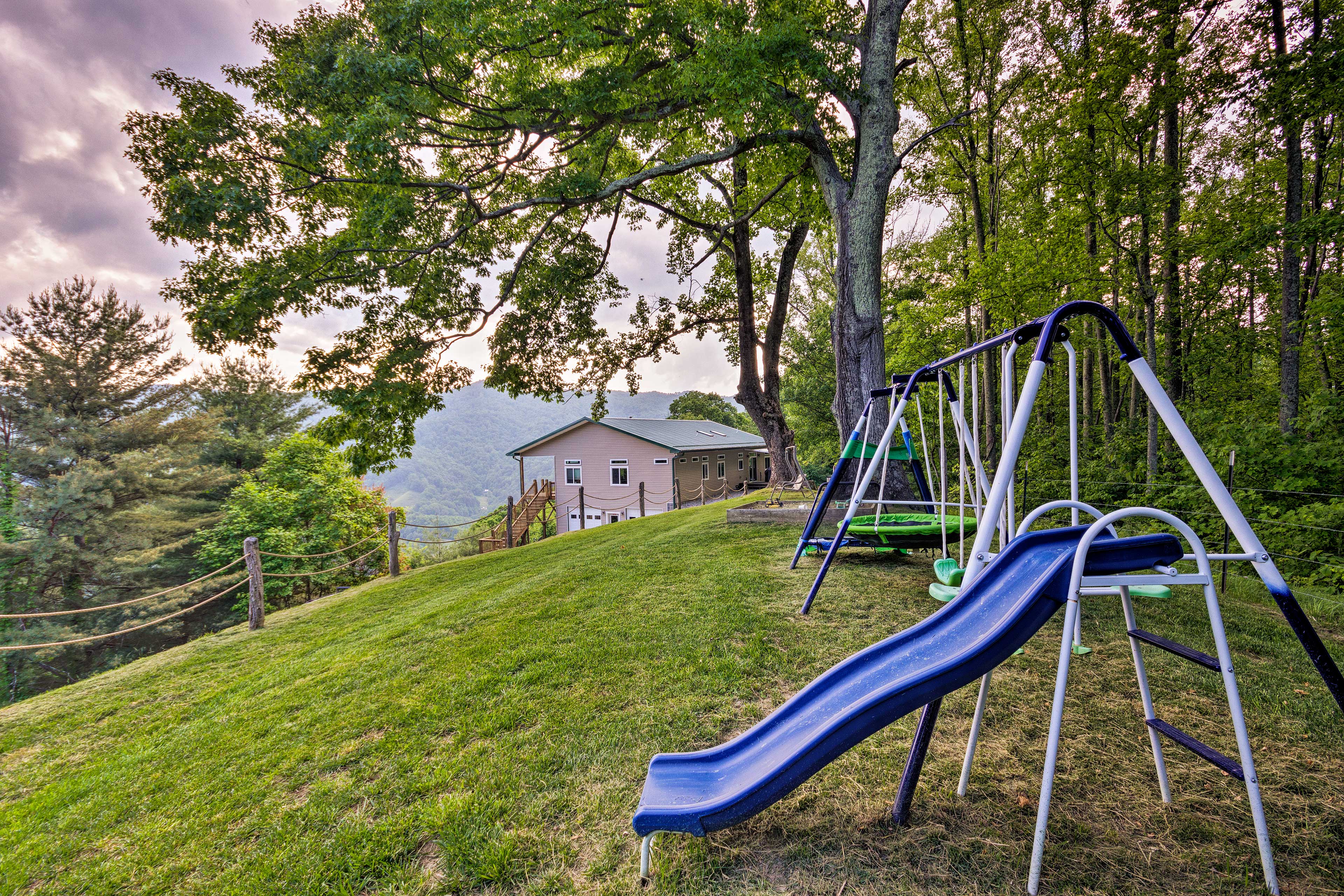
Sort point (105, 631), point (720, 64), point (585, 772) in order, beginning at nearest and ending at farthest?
point (585, 772) → point (720, 64) → point (105, 631)

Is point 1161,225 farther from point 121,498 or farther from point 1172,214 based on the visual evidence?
point 121,498

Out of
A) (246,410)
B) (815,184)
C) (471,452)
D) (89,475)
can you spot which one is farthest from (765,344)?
(471,452)

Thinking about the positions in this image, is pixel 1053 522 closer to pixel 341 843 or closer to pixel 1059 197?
pixel 1059 197

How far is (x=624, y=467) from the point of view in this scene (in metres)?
23.2

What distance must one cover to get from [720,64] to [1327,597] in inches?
362

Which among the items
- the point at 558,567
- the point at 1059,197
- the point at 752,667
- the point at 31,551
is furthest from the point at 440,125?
the point at 31,551

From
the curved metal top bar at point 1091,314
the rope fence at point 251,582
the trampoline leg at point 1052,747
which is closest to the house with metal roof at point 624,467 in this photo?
the rope fence at point 251,582

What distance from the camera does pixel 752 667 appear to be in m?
3.35

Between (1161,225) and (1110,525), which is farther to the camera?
(1161,225)

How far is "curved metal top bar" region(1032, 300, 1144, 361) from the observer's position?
6.20 feet

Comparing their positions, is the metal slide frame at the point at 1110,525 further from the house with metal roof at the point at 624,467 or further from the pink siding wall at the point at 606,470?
the pink siding wall at the point at 606,470

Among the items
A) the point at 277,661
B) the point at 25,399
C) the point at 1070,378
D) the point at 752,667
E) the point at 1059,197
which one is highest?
the point at 1059,197

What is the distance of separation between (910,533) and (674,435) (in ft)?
65.6

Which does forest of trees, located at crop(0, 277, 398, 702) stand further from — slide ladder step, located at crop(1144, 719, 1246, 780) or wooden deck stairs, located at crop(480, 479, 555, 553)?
slide ladder step, located at crop(1144, 719, 1246, 780)
